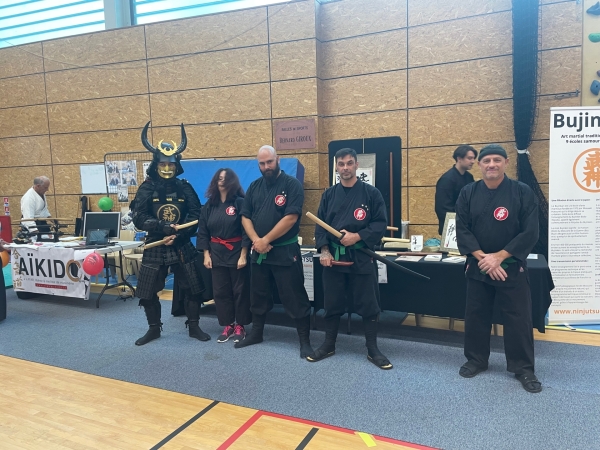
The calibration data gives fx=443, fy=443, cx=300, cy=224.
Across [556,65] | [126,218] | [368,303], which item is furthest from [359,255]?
[126,218]

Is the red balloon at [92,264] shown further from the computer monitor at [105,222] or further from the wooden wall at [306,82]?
the wooden wall at [306,82]

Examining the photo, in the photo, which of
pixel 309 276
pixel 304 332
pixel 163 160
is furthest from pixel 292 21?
pixel 304 332

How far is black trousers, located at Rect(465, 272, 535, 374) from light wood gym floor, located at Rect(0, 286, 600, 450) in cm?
106

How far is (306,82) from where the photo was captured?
5.41m

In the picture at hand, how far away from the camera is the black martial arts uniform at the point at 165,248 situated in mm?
3707

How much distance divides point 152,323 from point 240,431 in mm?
1780

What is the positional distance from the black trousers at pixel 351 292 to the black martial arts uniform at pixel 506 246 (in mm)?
657

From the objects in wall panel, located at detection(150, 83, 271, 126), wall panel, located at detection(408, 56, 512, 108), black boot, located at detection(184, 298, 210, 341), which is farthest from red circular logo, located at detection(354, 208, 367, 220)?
wall panel, located at detection(150, 83, 271, 126)

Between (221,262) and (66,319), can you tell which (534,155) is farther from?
(66,319)

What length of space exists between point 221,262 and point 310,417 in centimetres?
156

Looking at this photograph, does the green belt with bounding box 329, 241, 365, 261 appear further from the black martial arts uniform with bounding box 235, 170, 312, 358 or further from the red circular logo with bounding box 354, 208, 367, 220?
the black martial arts uniform with bounding box 235, 170, 312, 358

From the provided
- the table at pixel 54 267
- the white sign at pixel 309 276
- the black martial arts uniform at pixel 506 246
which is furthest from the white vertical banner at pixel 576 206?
the table at pixel 54 267

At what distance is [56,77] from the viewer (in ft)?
22.6

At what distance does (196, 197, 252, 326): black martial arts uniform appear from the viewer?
142 inches
